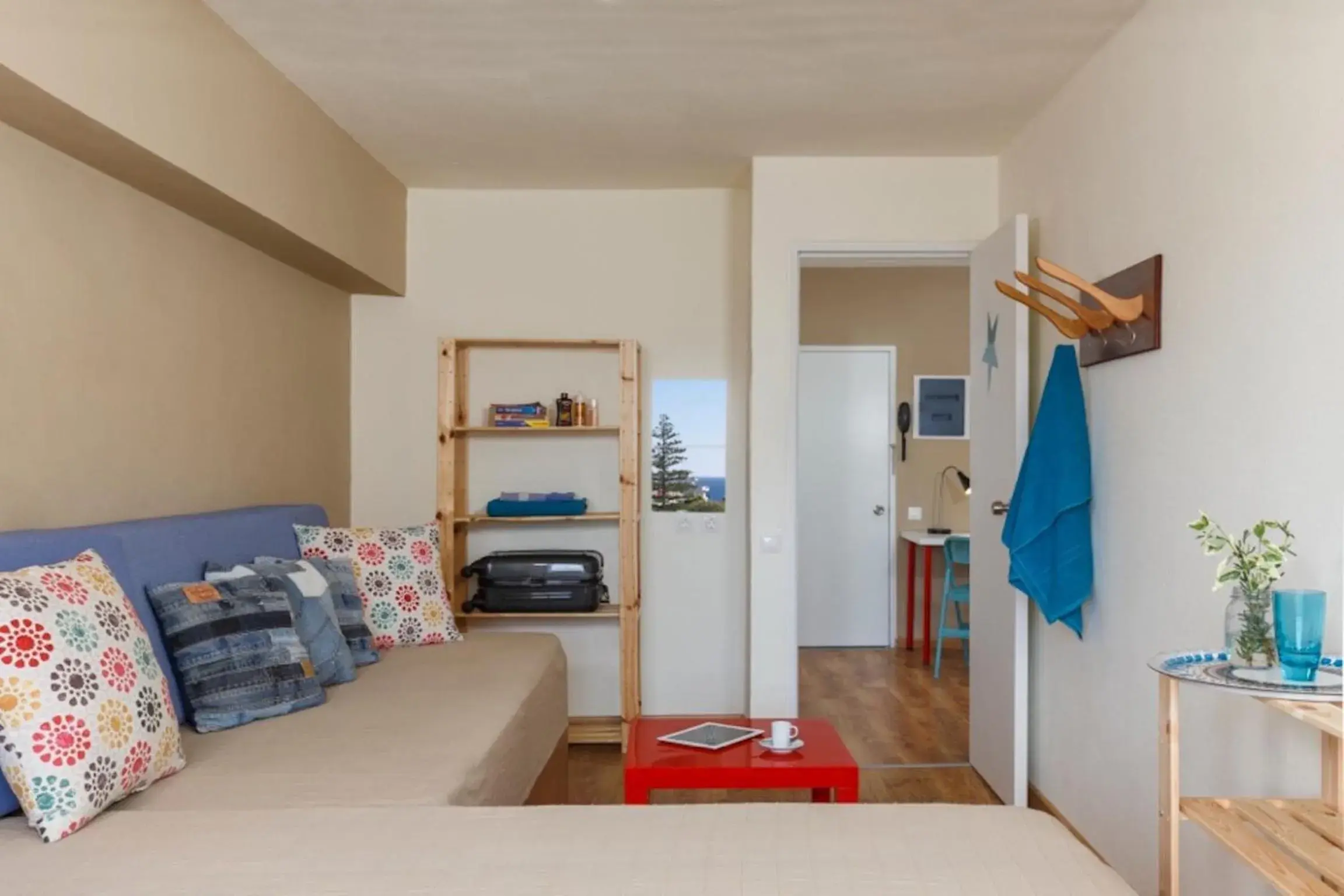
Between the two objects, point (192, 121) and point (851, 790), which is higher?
point (192, 121)

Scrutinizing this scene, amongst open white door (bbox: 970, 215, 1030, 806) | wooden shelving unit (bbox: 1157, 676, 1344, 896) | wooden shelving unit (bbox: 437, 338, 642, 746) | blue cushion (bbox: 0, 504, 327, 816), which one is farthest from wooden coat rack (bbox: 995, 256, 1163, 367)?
blue cushion (bbox: 0, 504, 327, 816)

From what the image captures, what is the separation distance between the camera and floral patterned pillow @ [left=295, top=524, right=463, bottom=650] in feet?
11.0

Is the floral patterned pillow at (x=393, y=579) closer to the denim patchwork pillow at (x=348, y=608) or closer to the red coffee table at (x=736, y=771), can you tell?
the denim patchwork pillow at (x=348, y=608)

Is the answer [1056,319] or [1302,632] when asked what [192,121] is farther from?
[1302,632]

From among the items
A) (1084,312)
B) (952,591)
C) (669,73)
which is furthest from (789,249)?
(952,591)

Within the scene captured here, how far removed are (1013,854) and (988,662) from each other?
2283 mm

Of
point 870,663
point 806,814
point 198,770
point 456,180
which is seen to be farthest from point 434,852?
point 870,663

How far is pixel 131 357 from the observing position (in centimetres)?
274

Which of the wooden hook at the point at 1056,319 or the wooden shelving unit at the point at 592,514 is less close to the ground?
the wooden hook at the point at 1056,319

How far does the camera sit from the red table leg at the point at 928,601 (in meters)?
6.01

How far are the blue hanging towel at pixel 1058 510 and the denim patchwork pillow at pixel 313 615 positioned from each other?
195 centimetres

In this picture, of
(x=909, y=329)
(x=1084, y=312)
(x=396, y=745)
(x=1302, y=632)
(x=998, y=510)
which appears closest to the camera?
(x=1302, y=632)

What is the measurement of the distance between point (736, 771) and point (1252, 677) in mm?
1267

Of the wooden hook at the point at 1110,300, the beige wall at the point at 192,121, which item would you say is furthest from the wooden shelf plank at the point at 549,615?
→ the wooden hook at the point at 1110,300
